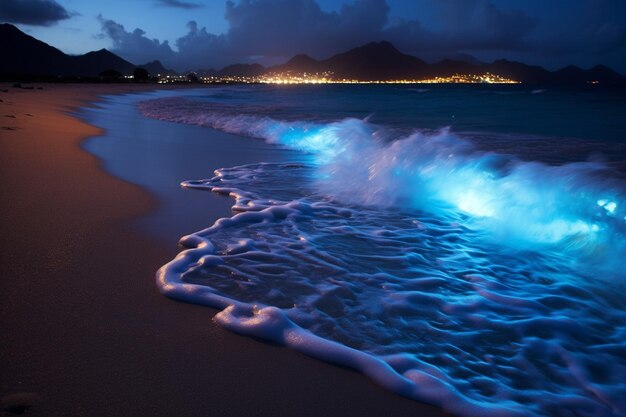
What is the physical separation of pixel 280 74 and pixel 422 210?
619ft

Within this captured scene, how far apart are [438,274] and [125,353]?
2.41m

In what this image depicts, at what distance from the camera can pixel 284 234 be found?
4281mm

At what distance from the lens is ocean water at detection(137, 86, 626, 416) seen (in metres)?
2.28

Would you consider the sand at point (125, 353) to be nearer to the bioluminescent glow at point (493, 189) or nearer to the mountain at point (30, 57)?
the bioluminescent glow at point (493, 189)

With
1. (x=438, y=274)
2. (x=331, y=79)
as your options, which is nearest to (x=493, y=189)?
(x=438, y=274)

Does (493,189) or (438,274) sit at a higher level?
(493,189)

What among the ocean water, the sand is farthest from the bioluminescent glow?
the sand

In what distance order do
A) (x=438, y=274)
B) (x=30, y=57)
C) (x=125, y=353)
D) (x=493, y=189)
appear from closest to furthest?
(x=125, y=353)
(x=438, y=274)
(x=493, y=189)
(x=30, y=57)

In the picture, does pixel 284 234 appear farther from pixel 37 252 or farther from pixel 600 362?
pixel 600 362

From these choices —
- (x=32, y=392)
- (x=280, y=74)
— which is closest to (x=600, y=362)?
(x=32, y=392)

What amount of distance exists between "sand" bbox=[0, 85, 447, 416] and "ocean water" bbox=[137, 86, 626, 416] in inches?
5.6

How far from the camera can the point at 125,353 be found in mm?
2141

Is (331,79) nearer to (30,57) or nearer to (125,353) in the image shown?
(30,57)

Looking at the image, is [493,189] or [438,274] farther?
[493,189]
